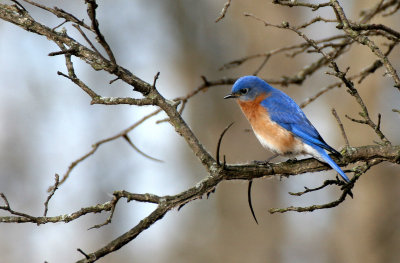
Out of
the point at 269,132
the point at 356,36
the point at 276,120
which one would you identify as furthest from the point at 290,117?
the point at 356,36

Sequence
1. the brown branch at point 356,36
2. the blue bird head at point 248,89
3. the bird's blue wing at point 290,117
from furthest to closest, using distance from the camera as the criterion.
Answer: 1. the blue bird head at point 248,89
2. the bird's blue wing at point 290,117
3. the brown branch at point 356,36

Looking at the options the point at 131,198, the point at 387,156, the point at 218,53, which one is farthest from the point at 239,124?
the point at 131,198

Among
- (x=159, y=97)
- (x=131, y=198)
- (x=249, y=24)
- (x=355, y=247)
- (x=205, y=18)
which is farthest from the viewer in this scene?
(x=205, y=18)

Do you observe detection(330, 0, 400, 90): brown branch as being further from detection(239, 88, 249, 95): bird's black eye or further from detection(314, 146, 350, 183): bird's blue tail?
detection(239, 88, 249, 95): bird's black eye

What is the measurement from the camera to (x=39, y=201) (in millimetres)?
10586

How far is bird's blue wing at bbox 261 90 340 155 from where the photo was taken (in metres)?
4.39

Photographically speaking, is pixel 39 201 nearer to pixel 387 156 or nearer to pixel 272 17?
pixel 272 17

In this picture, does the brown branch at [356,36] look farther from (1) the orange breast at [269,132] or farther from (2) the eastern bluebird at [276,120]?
(1) the orange breast at [269,132]

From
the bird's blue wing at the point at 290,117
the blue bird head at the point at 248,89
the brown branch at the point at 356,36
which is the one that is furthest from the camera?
the blue bird head at the point at 248,89

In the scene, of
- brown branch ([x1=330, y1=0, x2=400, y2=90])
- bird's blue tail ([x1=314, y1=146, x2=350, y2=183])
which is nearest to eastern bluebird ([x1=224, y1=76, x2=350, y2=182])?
bird's blue tail ([x1=314, y1=146, x2=350, y2=183])

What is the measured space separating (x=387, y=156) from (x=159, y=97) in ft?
4.63

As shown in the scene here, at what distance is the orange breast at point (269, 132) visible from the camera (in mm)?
4457

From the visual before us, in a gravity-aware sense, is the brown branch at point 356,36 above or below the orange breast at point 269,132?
below

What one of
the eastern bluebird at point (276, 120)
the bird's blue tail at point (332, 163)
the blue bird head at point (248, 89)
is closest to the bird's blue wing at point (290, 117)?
the eastern bluebird at point (276, 120)
